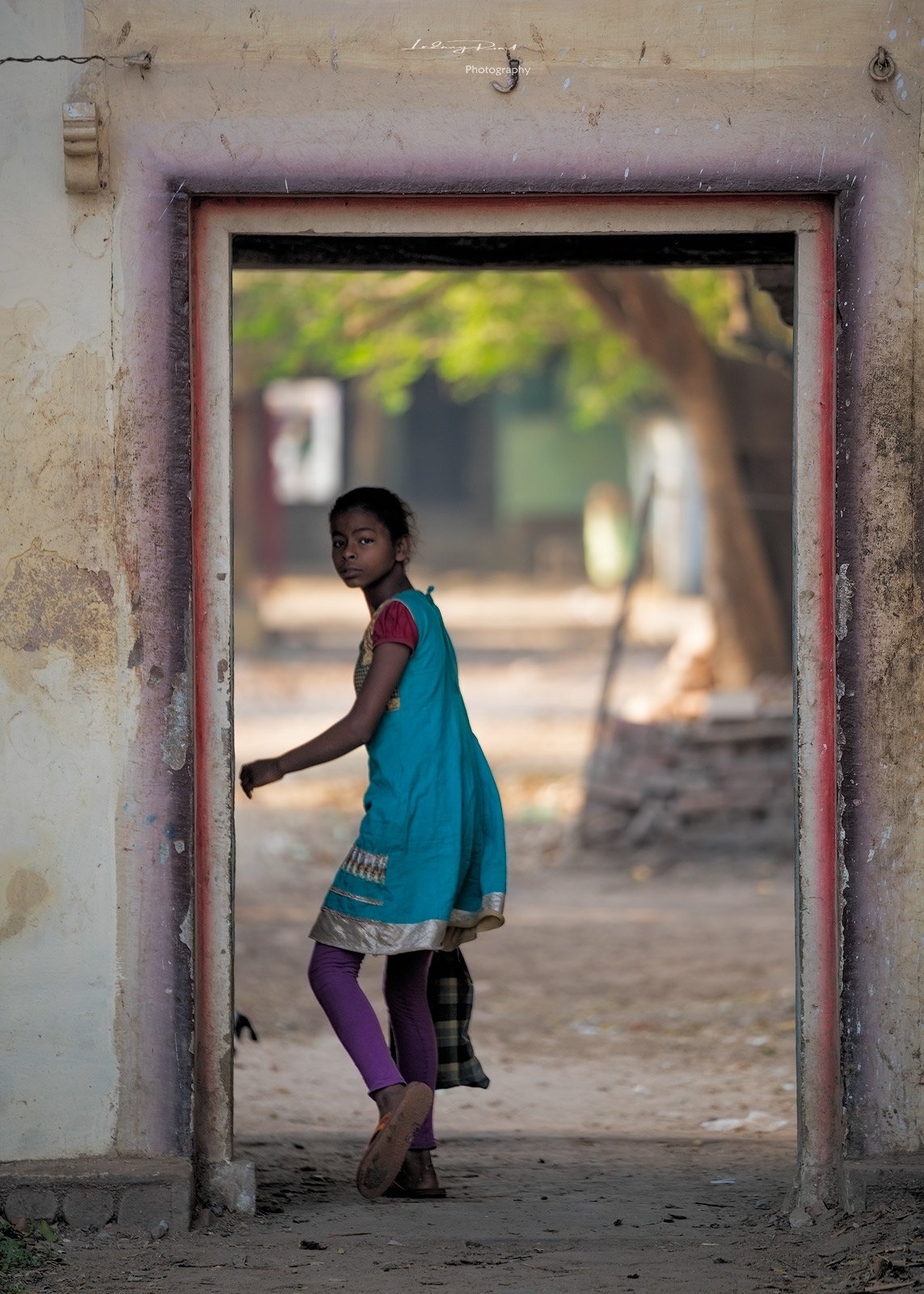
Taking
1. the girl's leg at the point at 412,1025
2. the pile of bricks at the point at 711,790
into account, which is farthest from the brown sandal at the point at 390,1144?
the pile of bricks at the point at 711,790

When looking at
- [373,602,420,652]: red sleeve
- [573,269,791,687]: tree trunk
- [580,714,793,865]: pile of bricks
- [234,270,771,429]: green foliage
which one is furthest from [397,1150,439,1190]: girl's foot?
[234,270,771,429]: green foliage

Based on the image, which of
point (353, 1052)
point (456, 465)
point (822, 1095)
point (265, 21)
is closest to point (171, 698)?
point (353, 1052)

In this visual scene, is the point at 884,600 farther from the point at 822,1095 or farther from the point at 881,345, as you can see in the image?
the point at 822,1095

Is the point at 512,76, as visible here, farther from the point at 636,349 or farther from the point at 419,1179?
the point at 636,349

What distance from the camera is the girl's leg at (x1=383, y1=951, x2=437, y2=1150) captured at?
368cm

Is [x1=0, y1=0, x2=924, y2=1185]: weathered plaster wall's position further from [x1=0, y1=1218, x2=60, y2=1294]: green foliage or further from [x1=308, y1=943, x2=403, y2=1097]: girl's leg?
[x1=308, y1=943, x2=403, y2=1097]: girl's leg

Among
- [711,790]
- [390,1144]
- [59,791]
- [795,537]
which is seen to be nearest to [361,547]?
[59,791]

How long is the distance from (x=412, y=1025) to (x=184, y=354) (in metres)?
1.61

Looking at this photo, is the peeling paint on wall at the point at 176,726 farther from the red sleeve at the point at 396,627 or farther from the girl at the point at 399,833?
the red sleeve at the point at 396,627

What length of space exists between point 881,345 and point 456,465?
84.9ft

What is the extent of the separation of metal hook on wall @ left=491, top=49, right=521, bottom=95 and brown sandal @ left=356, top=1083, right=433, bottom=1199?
6.88 ft

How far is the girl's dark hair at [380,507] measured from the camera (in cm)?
360

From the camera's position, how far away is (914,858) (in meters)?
3.38

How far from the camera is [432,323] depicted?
17625 mm
